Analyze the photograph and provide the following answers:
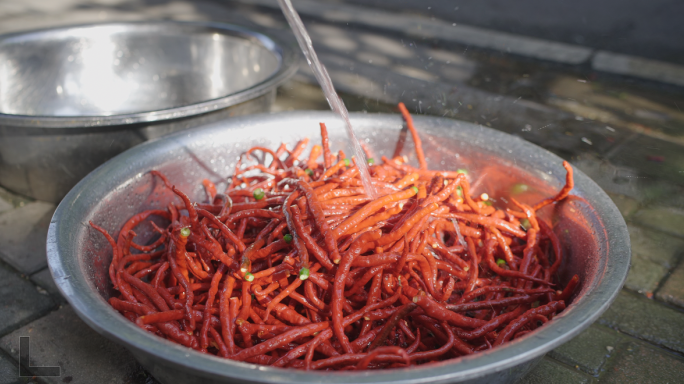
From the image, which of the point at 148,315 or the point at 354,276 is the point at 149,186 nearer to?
the point at 148,315

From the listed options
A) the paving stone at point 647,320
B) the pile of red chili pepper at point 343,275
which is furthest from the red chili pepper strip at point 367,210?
the paving stone at point 647,320

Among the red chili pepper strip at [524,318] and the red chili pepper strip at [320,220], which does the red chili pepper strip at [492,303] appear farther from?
the red chili pepper strip at [320,220]

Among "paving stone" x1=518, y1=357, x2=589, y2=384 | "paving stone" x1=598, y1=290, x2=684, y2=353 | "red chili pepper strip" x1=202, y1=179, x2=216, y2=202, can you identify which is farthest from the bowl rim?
"paving stone" x1=598, y1=290, x2=684, y2=353

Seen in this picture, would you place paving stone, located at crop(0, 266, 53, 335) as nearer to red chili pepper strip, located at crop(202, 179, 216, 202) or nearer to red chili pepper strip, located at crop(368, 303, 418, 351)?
red chili pepper strip, located at crop(202, 179, 216, 202)

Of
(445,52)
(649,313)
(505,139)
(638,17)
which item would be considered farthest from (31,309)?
(638,17)

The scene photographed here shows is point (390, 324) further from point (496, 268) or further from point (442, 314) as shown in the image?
point (496, 268)
